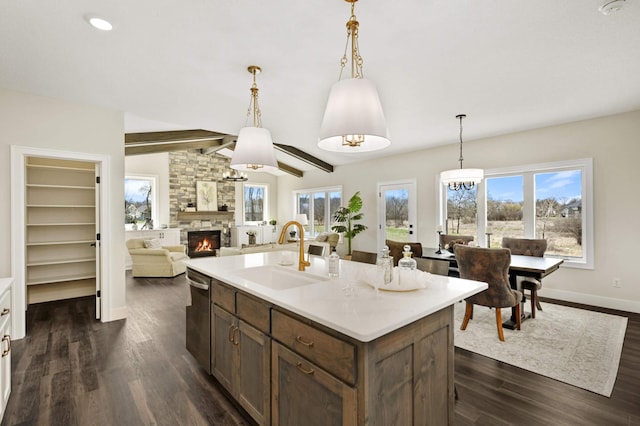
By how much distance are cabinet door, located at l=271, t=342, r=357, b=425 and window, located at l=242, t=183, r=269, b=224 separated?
8.93 metres

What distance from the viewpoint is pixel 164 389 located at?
2.27 metres

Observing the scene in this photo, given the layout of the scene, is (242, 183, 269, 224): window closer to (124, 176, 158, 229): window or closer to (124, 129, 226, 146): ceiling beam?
(124, 176, 158, 229): window

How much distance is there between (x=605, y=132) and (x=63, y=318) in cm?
768

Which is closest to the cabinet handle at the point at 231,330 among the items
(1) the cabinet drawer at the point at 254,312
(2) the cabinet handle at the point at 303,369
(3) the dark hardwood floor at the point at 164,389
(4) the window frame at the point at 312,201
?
(1) the cabinet drawer at the point at 254,312

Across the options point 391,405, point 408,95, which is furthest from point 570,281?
point 391,405

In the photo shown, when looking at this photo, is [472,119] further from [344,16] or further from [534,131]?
[344,16]

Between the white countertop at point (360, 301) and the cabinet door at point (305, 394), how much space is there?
9.6 inches

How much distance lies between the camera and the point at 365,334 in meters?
1.07

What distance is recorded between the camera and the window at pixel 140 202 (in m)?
7.86

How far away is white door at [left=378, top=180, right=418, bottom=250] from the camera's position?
20.9 ft

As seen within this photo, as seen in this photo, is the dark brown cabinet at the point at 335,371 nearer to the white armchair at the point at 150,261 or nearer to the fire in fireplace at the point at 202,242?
the white armchair at the point at 150,261

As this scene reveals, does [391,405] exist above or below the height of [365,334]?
below

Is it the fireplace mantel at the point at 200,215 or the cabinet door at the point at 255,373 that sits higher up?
the fireplace mantel at the point at 200,215

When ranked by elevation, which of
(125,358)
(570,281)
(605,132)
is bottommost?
(125,358)
